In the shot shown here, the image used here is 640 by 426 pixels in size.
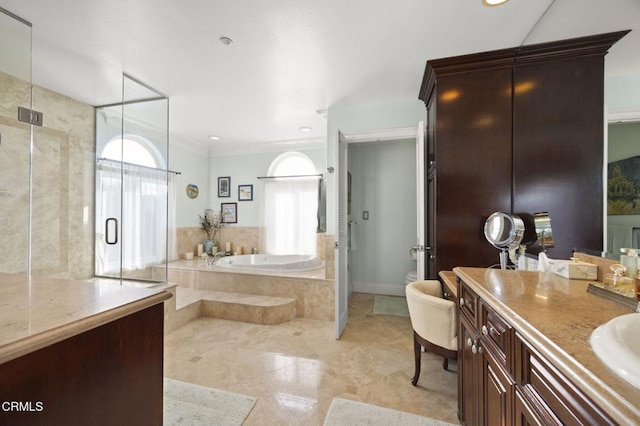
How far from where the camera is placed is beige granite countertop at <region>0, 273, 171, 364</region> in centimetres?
61

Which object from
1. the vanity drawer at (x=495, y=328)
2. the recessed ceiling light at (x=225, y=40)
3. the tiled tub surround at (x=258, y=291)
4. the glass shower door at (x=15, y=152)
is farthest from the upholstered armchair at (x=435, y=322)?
the glass shower door at (x=15, y=152)

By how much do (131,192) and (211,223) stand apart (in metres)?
1.83

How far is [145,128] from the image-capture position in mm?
2979

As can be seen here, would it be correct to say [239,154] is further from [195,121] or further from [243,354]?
[243,354]

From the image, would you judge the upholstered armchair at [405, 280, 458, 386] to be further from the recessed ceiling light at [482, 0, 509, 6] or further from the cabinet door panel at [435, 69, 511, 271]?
the recessed ceiling light at [482, 0, 509, 6]

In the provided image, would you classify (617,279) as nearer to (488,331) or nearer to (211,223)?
(488,331)

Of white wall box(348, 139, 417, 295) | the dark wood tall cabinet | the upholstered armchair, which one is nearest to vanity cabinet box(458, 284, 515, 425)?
the upholstered armchair

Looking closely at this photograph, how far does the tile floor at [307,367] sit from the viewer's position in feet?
5.53

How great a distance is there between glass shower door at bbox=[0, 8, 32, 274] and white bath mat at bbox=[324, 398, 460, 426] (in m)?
2.70

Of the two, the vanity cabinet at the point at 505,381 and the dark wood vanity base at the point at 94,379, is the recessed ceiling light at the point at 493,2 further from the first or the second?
the dark wood vanity base at the point at 94,379

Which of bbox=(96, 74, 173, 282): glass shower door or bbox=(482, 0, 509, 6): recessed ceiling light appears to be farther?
bbox=(96, 74, 173, 282): glass shower door

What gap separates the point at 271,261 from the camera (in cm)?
455

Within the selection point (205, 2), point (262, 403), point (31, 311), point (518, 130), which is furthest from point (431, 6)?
point (262, 403)

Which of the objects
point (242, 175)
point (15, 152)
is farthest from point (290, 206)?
point (15, 152)
